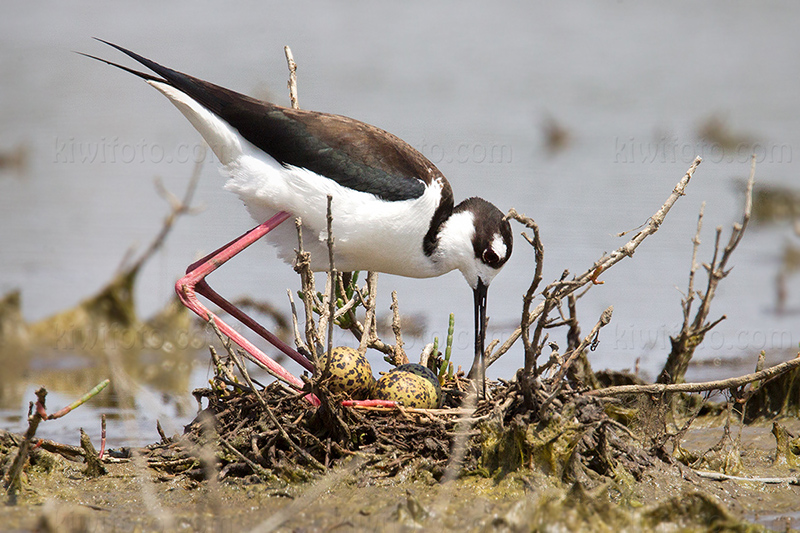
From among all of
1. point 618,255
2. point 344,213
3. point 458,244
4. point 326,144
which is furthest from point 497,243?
point 326,144

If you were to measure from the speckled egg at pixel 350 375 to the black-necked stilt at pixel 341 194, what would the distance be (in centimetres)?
61

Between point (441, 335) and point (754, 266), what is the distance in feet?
14.2

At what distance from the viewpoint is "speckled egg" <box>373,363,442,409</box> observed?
4770 millimetres

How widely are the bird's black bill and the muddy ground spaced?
673mm

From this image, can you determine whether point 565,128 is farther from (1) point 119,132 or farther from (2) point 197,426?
(2) point 197,426

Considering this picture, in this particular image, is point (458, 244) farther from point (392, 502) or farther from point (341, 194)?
point (392, 502)

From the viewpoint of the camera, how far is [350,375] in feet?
15.7

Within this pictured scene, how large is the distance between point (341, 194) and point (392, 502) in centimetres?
193

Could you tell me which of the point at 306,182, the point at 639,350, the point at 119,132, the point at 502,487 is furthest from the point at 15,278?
the point at 502,487

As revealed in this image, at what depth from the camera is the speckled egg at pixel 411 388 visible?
15.6 feet

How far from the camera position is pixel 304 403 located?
485cm

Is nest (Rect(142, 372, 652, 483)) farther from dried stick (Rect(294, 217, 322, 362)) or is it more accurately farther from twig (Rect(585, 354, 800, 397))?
dried stick (Rect(294, 217, 322, 362))

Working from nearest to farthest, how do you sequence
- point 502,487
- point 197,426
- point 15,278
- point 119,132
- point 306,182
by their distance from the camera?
point 502,487
point 197,426
point 306,182
point 15,278
point 119,132

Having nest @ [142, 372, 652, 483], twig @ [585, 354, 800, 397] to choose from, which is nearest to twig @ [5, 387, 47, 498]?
nest @ [142, 372, 652, 483]
